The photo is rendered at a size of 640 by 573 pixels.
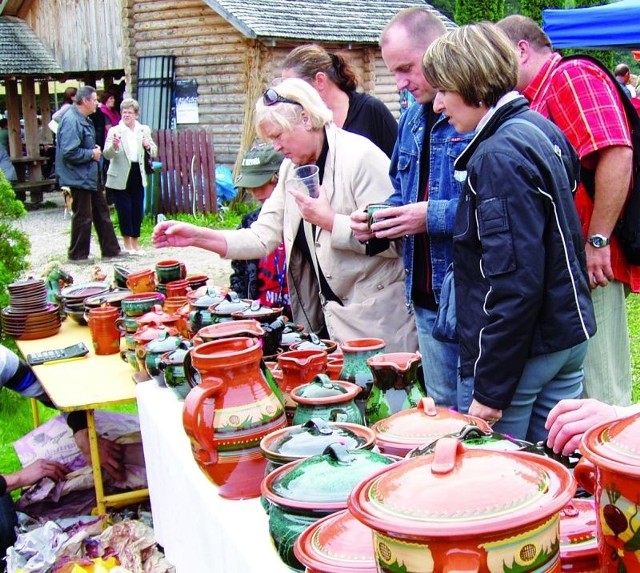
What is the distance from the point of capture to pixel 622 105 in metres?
3.07

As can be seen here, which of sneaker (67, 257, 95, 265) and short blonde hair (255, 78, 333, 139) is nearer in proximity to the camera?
short blonde hair (255, 78, 333, 139)

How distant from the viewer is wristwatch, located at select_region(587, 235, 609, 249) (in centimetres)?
303

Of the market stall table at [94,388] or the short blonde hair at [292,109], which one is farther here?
the market stall table at [94,388]

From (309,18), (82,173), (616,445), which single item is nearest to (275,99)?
(616,445)

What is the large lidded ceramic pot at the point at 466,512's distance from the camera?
88 cm

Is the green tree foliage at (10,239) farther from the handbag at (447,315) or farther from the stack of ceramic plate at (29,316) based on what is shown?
the handbag at (447,315)

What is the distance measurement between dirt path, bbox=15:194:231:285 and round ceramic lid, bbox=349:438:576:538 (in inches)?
290

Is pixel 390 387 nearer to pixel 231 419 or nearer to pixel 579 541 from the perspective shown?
pixel 231 419

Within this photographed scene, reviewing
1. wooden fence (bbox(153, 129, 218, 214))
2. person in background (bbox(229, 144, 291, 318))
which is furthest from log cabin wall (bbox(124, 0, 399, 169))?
person in background (bbox(229, 144, 291, 318))

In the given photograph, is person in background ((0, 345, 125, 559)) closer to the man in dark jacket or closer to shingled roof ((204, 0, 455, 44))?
the man in dark jacket

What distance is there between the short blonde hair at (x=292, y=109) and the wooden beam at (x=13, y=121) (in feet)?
52.6

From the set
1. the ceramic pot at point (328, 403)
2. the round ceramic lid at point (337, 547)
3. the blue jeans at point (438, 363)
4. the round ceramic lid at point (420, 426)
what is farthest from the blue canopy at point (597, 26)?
the round ceramic lid at point (337, 547)

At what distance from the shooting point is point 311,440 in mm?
1522

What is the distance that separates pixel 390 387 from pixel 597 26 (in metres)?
7.03
